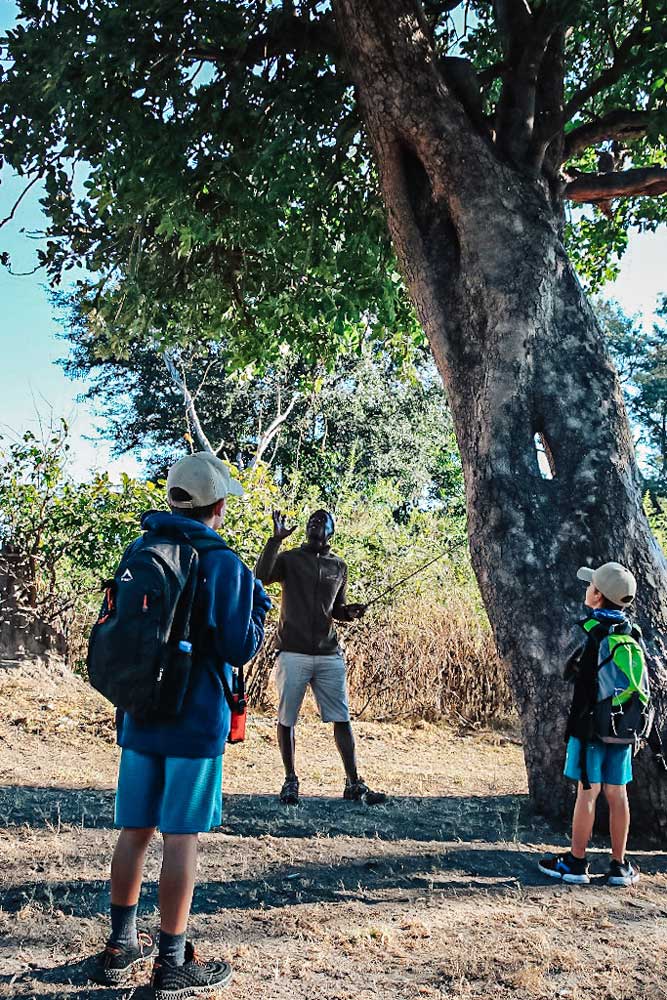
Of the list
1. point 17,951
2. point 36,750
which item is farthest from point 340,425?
point 17,951

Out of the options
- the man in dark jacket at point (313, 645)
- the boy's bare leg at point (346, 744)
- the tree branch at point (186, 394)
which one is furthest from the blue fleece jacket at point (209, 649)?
the tree branch at point (186, 394)

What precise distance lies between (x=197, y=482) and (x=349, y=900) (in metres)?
2.33

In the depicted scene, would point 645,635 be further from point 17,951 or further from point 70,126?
point 70,126

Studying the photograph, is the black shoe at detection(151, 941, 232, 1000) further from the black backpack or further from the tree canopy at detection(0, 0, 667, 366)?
the tree canopy at detection(0, 0, 667, 366)

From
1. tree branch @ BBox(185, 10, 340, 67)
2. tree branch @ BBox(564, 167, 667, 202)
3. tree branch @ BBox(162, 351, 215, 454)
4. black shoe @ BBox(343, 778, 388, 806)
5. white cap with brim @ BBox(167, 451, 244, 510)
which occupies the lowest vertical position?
black shoe @ BBox(343, 778, 388, 806)

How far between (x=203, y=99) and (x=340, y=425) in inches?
896

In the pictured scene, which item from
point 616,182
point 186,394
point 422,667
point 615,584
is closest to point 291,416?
point 186,394

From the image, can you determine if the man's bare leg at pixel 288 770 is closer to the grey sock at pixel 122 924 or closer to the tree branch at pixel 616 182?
the grey sock at pixel 122 924

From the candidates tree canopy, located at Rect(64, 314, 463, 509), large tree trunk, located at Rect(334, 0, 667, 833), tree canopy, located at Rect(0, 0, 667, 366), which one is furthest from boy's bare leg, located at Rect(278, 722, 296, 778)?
tree canopy, located at Rect(64, 314, 463, 509)

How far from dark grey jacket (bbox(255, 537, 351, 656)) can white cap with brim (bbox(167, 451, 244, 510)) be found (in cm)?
299

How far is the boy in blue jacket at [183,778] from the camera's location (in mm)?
3133

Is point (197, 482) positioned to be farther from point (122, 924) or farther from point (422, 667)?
point (422, 667)

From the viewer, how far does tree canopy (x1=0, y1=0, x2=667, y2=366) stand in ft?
24.9

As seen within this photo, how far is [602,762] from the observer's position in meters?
4.90
